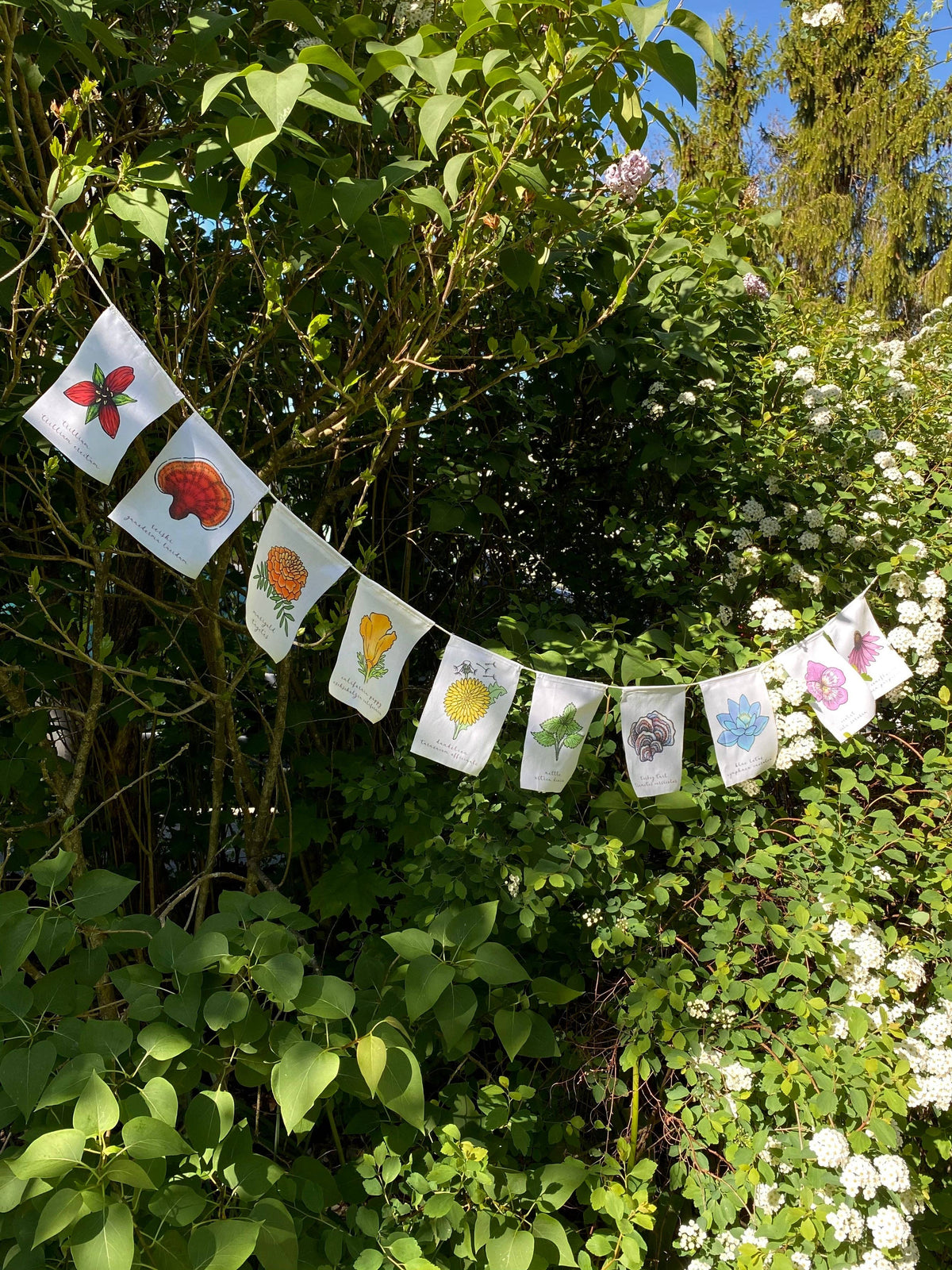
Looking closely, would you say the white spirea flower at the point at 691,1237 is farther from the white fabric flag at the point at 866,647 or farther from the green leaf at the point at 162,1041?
the white fabric flag at the point at 866,647

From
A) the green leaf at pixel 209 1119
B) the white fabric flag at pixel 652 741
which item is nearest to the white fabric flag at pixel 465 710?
the white fabric flag at pixel 652 741

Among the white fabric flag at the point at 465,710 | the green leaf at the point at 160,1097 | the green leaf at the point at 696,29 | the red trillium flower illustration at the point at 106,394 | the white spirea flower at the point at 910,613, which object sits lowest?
the green leaf at the point at 160,1097

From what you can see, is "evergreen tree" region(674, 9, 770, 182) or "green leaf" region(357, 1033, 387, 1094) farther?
"evergreen tree" region(674, 9, 770, 182)

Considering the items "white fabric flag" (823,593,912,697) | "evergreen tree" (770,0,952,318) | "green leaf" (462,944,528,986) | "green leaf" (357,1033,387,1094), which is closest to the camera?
"green leaf" (357,1033,387,1094)

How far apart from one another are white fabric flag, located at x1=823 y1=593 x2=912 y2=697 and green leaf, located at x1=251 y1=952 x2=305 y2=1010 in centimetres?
126

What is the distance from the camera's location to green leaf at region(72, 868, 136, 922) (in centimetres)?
140

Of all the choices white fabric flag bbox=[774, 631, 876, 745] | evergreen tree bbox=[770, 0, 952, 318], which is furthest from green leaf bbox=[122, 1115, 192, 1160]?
evergreen tree bbox=[770, 0, 952, 318]

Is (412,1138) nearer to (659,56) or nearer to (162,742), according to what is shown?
(162,742)

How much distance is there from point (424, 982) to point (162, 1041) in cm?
40

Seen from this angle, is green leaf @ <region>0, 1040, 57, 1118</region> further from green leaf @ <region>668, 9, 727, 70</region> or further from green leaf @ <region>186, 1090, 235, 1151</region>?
green leaf @ <region>668, 9, 727, 70</region>

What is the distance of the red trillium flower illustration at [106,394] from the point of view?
141 cm

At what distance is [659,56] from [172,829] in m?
1.92

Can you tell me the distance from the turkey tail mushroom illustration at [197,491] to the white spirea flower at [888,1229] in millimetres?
1518

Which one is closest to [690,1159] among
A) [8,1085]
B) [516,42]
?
[8,1085]
